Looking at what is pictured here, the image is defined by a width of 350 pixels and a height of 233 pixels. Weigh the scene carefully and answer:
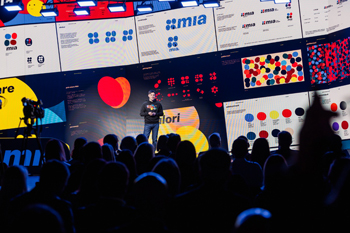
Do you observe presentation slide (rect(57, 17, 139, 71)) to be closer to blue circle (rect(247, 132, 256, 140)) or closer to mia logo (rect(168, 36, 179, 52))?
mia logo (rect(168, 36, 179, 52))

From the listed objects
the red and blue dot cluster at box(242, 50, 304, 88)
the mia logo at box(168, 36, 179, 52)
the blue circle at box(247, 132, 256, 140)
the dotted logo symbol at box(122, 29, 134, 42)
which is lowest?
the blue circle at box(247, 132, 256, 140)

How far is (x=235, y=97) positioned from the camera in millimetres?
8227

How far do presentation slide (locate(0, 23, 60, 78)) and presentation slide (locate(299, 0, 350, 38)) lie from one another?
245 inches

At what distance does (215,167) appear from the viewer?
7.36 feet

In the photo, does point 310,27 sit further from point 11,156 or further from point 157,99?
point 11,156

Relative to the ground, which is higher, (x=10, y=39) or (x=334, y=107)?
(x=10, y=39)

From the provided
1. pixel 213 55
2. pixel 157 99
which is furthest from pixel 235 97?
pixel 157 99

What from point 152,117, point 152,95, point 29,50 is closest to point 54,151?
point 152,117

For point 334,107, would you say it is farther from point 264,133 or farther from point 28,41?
point 28,41

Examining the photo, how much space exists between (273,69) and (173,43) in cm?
257

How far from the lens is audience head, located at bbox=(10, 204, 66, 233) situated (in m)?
1.23

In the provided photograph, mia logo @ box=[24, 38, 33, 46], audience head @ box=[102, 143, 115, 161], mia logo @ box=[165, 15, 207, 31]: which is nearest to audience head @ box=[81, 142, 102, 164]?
audience head @ box=[102, 143, 115, 161]

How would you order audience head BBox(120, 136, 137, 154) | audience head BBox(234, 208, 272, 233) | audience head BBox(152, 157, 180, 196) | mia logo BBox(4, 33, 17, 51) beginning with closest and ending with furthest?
audience head BBox(234, 208, 272, 233)
audience head BBox(152, 157, 180, 196)
audience head BBox(120, 136, 137, 154)
mia logo BBox(4, 33, 17, 51)

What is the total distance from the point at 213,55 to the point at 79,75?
354cm
